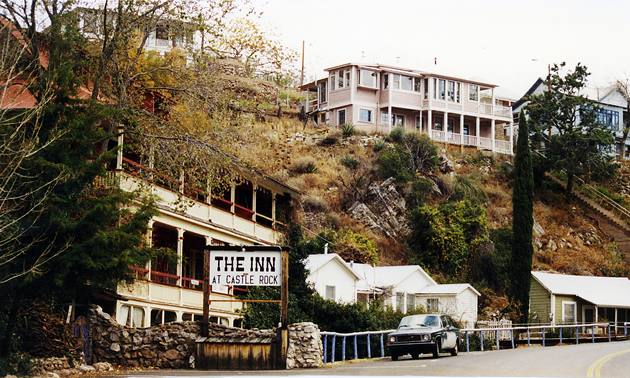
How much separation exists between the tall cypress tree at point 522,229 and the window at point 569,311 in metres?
4.66

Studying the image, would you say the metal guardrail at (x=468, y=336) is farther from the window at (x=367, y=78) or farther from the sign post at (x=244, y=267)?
the window at (x=367, y=78)

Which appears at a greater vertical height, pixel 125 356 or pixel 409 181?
pixel 409 181

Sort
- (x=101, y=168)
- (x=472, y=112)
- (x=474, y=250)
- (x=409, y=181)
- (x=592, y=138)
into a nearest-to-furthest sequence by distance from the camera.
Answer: (x=101, y=168) < (x=474, y=250) < (x=409, y=181) < (x=592, y=138) < (x=472, y=112)

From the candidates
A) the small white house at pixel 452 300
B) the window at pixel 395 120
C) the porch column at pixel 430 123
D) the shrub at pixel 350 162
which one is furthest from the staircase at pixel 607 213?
the small white house at pixel 452 300

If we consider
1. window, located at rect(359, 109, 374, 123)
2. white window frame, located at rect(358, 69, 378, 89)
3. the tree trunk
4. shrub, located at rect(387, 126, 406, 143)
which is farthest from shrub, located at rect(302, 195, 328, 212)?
the tree trunk

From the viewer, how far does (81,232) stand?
18844 millimetres

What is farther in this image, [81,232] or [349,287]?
[349,287]

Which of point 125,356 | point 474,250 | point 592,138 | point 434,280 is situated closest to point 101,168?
point 125,356

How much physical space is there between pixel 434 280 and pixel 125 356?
27.1 m

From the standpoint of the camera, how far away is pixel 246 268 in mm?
19891

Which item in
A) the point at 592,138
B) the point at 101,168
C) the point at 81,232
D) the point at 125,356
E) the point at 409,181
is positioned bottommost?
the point at 125,356

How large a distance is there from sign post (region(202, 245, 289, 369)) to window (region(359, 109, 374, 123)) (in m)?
45.3

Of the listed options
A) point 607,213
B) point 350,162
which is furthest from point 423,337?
point 607,213

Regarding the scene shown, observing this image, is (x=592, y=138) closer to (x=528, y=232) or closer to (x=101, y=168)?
(x=528, y=232)
